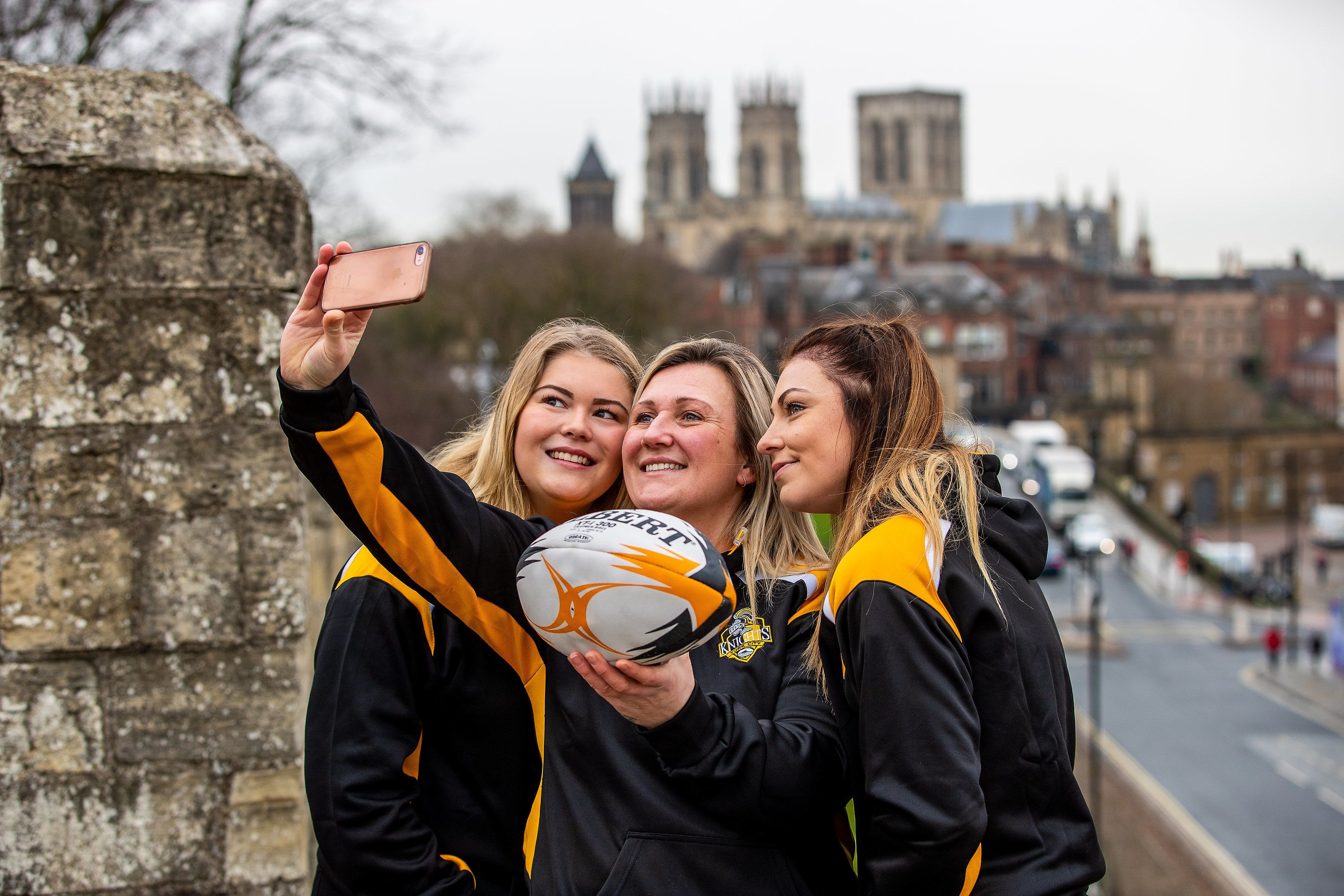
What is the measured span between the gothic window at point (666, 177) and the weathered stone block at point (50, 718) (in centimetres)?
12103

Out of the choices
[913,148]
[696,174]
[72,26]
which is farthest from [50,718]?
[913,148]

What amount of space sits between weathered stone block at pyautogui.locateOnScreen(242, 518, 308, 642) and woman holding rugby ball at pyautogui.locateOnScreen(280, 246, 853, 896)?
3.14 ft

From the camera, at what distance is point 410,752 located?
8.61ft

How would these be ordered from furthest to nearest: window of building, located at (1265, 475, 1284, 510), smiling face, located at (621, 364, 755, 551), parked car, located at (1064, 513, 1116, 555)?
window of building, located at (1265, 475, 1284, 510), parked car, located at (1064, 513, 1116, 555), smiling face, located at (621, 364, 755, 551)

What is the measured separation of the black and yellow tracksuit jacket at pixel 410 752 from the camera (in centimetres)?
254

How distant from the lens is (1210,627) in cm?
3694

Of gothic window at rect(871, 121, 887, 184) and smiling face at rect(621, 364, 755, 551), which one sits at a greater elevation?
gothic window at rect(871, 121, 887, 184)

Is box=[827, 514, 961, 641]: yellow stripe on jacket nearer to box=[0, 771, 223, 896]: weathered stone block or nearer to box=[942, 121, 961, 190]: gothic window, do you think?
box=[0, 771, 223, 896]: weathered stone block

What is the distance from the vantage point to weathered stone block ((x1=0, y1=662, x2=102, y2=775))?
3.18 m

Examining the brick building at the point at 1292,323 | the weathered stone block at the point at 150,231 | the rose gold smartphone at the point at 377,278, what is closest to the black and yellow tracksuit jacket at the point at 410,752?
the rose gold smartphone at the point at 377,278

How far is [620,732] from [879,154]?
135564 mm

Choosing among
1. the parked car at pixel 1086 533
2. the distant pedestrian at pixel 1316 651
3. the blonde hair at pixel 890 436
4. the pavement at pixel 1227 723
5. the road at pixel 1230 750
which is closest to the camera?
the blonde hair at pixel 890 436

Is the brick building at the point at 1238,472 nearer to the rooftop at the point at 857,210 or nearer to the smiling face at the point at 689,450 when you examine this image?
the rooftop at the point at 857,210

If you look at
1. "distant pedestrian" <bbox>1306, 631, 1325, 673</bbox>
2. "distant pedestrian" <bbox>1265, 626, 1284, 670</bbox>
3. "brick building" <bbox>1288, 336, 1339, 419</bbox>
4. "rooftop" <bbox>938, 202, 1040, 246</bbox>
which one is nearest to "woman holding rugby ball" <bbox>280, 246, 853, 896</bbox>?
"distant pedestrian" <bbox>1265, 626, 1284, 670</bbox>
